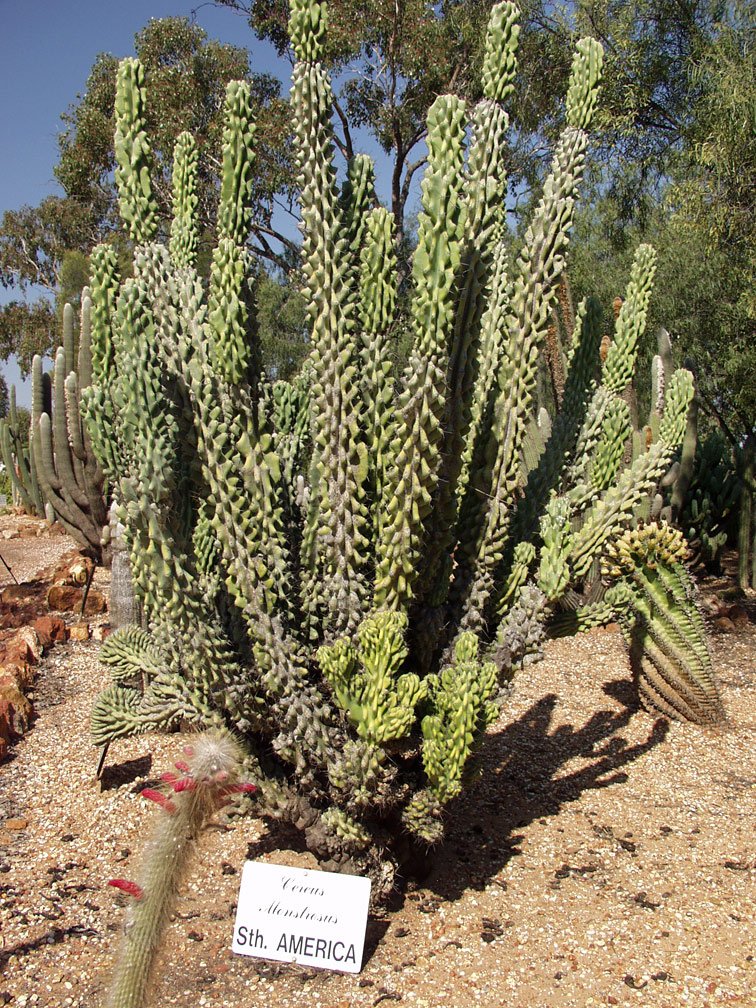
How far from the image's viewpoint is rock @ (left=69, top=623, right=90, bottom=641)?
5945 millimetres

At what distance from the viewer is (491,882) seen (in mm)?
3076

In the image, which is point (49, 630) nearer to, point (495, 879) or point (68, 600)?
point (68, 600)

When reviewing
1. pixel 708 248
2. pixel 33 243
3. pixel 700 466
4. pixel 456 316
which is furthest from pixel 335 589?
pixel 33 243

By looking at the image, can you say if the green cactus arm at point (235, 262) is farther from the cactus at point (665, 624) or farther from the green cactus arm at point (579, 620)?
the cactus at point (665, 624)

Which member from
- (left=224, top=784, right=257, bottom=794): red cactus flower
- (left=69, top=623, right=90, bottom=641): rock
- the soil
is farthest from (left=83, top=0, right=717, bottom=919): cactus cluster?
(left=69, top=623, right=90, bottom=641): rock

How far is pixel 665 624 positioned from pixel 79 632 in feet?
13.4

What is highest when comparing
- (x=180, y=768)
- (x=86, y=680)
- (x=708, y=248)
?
(x=708, y=248)

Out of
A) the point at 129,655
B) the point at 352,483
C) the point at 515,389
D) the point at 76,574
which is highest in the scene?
the point at 515,389

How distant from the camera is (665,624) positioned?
4352mm

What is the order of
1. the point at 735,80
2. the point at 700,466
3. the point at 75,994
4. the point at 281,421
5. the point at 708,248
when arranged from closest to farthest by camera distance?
the point at 75,994, the point at 281,421, the point at 735,80, the point at 708,248, the point at 700,466

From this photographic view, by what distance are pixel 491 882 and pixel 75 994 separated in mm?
1488

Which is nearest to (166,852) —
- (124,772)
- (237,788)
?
(237,788)

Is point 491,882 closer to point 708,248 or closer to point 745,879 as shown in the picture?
point 745,879

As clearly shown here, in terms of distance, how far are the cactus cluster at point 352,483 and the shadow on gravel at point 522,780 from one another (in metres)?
0.42
